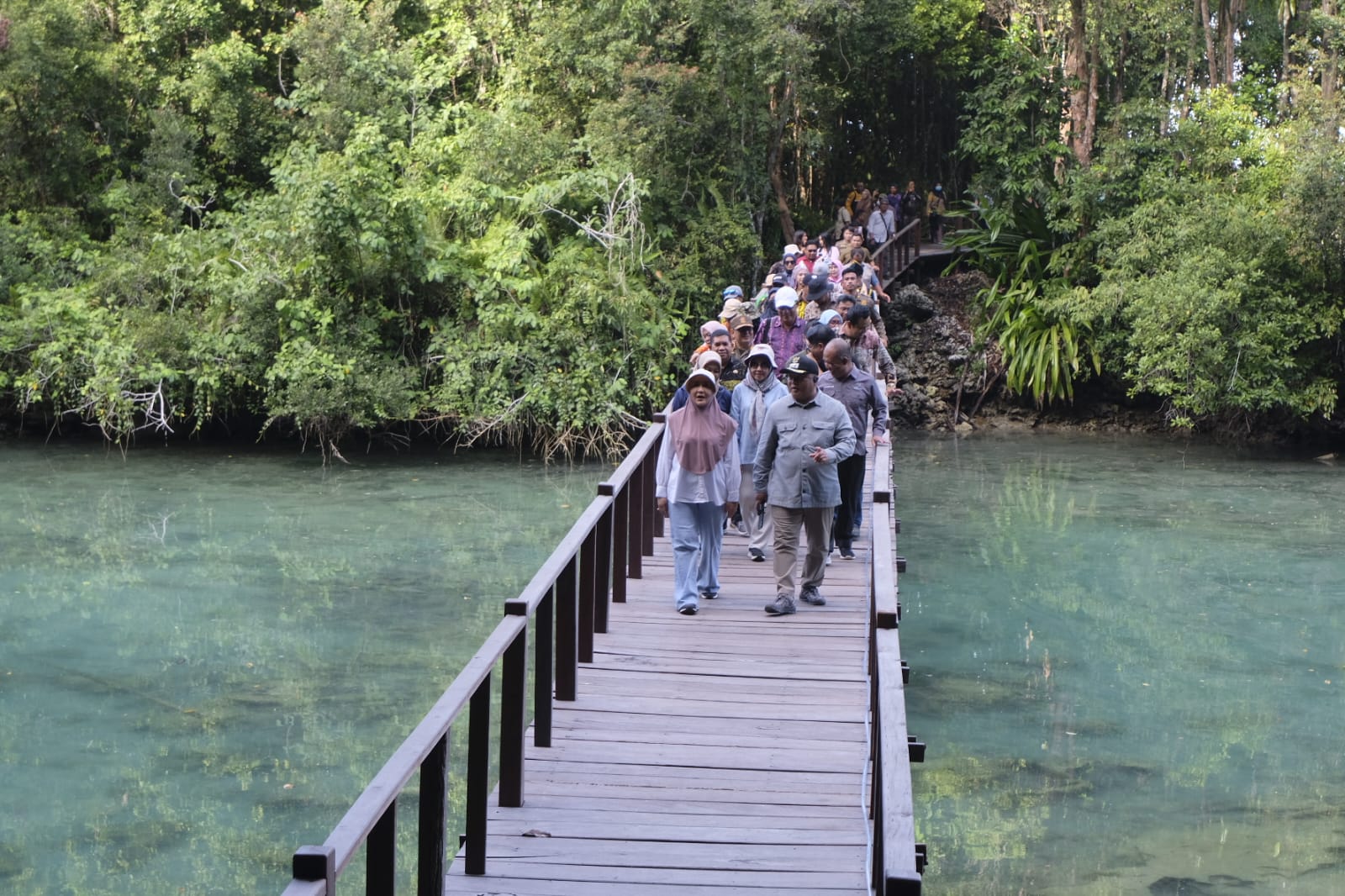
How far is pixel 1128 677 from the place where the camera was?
1192 cm

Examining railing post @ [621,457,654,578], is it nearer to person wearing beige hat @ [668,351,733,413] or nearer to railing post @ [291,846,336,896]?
person wearing beige hat @ [668,351,733,413]

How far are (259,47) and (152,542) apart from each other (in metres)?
14.0

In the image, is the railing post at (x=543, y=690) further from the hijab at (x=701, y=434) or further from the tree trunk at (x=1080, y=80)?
the tree trunk at (x=1080, y=80)

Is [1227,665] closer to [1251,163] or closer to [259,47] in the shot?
[1251,163]

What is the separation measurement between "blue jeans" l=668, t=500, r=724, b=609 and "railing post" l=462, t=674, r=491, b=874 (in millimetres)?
3098

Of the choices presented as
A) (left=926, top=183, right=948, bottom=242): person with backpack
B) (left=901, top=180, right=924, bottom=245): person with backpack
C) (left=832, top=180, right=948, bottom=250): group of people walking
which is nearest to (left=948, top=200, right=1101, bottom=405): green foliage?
(left=832, top=180, right=948, bottom=250): group of people walking

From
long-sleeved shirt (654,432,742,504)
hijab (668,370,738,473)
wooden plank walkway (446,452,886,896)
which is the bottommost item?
wooden plank walkway (446,452,886,896)

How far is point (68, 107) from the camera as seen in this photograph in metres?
24.4

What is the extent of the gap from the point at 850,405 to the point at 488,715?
439cm

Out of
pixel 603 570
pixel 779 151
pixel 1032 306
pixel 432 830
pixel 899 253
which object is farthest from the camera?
pixel 899 253

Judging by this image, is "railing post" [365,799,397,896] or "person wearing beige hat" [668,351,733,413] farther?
"person wearing beige hat" [668,351,733,413]

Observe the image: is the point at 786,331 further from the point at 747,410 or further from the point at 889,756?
the point at 889,756

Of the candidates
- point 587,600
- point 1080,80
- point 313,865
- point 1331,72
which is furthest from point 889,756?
point 1080,80

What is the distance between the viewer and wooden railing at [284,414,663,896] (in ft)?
12.9
